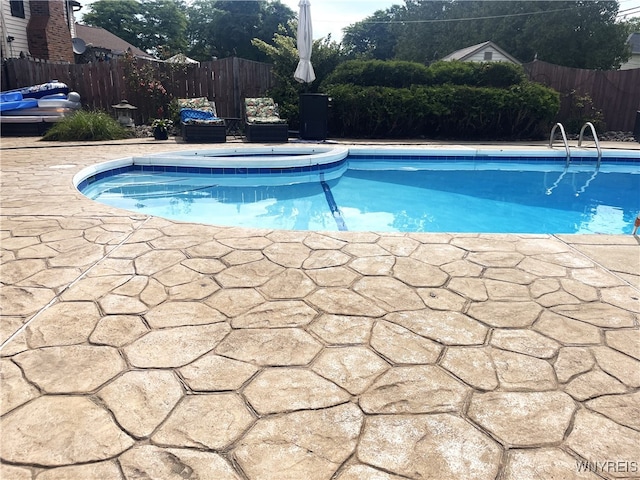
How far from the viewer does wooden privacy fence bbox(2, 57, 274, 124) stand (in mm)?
11641

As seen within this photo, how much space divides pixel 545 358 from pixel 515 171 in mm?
7456

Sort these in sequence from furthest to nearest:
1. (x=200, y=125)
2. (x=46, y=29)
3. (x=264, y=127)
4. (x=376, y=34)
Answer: (x=376, y=34) < (x=46, y=29) < (x=264, y=127) < (x=200, y=125)

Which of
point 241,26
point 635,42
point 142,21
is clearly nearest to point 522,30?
point 635,42

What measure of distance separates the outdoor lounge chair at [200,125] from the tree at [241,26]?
27.5 metres

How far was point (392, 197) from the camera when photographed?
256 inches

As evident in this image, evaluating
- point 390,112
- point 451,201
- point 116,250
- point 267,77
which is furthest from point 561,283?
point 267,77

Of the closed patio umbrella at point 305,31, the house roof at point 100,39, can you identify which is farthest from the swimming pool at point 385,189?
the house roof at point 100,39

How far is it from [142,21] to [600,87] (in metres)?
36.2

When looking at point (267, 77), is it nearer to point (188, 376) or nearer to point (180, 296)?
point (180, 296)

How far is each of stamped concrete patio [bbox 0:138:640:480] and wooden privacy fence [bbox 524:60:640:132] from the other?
1205 cm

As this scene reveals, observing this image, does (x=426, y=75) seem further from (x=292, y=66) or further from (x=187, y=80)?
(x=187, y=80)

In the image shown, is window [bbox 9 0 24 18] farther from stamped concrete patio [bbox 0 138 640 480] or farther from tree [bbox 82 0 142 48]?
tree [bbox 82 0 142 48]

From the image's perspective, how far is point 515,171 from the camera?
28.1 feet

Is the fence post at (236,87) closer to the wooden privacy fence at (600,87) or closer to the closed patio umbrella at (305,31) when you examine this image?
the closed patio umbrella at (305,31)
